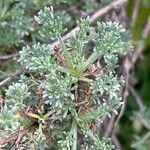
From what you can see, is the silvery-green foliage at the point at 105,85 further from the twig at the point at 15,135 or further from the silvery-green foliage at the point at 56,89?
the twig at the point at 15,135

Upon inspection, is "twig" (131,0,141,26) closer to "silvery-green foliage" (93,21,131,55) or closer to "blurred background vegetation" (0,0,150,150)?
"blurred background vegetation" (0,0,150,150)

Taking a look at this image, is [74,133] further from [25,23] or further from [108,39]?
[25,23]

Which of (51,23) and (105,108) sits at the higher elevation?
(51,23)

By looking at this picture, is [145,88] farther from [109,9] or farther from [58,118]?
[58,118]

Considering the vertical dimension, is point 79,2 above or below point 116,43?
above

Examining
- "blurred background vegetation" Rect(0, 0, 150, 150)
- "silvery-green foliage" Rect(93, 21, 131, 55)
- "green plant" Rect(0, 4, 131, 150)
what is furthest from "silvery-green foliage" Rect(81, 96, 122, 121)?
"blurred background vegetation" Rect(0, 0, 150, 150)

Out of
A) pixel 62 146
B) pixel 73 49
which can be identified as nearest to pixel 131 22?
pixel 73 49

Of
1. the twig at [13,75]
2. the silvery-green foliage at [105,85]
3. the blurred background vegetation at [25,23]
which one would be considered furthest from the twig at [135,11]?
the silvery-green foliage at [105,85]

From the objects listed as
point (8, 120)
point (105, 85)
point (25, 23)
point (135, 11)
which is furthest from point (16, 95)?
point (135, 11)
